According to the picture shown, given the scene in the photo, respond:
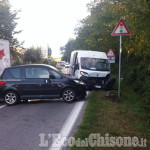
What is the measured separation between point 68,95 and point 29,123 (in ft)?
10.6

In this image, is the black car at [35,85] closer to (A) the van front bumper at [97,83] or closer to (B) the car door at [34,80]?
(B) the car door at [34,80]

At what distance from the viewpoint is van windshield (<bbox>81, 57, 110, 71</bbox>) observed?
12.1 meters

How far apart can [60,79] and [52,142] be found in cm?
469

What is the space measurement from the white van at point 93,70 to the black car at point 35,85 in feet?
8.19

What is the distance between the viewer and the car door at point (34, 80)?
351 inches

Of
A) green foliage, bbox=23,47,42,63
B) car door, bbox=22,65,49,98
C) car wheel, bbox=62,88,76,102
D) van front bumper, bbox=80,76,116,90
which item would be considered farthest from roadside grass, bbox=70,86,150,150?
green foliage, bbox=23,47,42,63

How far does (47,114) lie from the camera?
7031mm

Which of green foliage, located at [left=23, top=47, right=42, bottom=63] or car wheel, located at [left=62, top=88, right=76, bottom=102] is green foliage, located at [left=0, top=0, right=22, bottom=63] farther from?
car wheel, located at [left=62, top=88, right=76, bottom=102]

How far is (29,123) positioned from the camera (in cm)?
603

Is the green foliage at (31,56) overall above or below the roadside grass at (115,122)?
above

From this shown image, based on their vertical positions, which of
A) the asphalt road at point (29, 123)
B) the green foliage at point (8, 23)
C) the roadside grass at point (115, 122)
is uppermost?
the green foliage at point (8, 23)

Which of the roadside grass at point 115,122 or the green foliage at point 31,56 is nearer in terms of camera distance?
the roadside grass at point 115,122

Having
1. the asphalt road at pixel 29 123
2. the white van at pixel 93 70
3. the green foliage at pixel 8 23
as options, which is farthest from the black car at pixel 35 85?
the green foliage at pixel 8 23

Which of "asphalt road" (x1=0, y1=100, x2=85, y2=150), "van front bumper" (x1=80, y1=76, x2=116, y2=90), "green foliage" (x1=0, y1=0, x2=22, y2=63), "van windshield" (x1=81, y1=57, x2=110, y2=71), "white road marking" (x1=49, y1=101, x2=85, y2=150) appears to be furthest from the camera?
"green foliage" (x1=0, y1=0, x2=22, y2=63)
